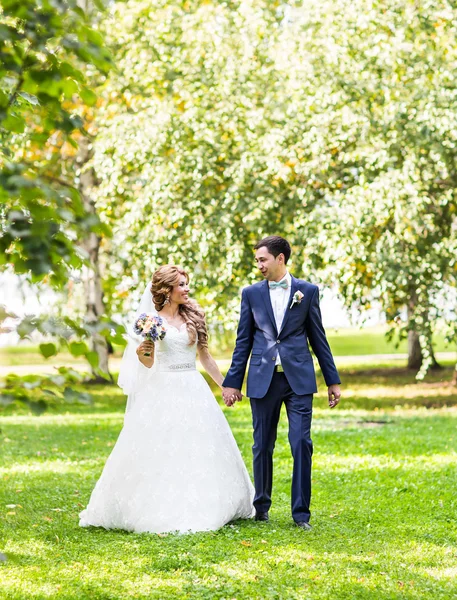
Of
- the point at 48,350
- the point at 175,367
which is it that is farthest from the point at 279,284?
the point at 48,350

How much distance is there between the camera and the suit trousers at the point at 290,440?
6852 millimetres

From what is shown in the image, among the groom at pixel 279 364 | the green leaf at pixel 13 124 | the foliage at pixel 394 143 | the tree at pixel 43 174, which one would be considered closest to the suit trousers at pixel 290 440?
the groom at pixel 279 364

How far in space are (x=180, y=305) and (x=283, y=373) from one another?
0.98m

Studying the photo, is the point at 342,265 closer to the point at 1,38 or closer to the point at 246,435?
the point at 246,435

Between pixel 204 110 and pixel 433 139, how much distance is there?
4.20 metres

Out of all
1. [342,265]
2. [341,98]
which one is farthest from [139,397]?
[341,98]

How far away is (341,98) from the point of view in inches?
601

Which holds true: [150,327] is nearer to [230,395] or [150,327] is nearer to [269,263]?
[230,395]

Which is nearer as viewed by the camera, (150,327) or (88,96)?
(88,96)

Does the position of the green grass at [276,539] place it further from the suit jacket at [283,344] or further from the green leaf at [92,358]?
the suit jacket at [283,344]

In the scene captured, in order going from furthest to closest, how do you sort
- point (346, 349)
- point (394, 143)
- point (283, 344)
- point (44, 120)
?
point (346, 349)
point (394, 143)
point (283, 344)
point (44, 120)

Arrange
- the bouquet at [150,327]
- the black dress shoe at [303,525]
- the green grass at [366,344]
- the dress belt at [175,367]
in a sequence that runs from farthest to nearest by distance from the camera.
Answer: the green grass at [366,344]
the dress belt at [175,367]
the bouquet at [150,327]
the black dress shoe at [303,525]

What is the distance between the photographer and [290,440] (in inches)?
275

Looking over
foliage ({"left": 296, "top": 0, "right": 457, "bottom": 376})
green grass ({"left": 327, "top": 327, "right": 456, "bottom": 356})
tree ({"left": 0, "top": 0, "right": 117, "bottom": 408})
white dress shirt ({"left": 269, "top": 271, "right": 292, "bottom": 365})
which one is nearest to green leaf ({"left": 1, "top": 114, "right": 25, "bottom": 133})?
tree ({"left": 0, "top": 0, "right": 117, "bottom": 408})
